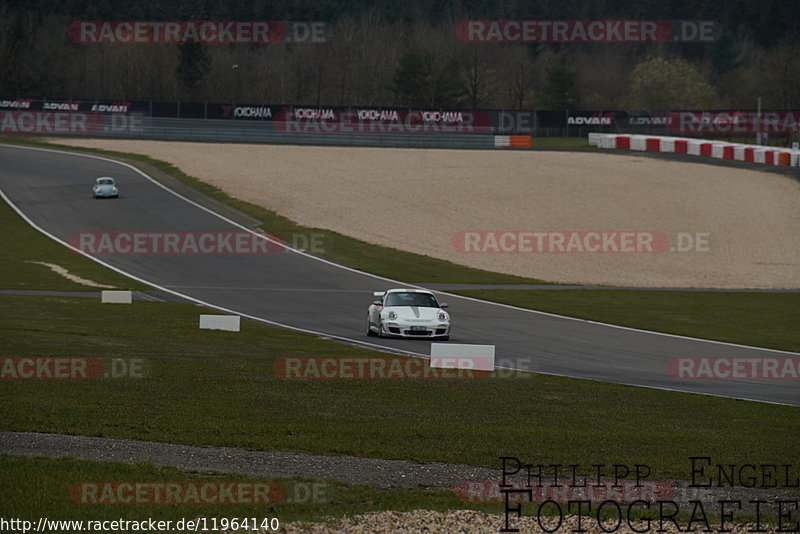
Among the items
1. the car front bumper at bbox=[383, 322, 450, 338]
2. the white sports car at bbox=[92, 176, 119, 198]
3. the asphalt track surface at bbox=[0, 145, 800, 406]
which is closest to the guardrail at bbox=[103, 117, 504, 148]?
the asphalt track surface at bbox=[0, 145, 800, 406]

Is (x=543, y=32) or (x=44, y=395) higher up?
(x=543, y=32)

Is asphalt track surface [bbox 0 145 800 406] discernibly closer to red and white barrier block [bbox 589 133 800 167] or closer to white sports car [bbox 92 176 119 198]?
white sports car [bbox 92 176 119 198]

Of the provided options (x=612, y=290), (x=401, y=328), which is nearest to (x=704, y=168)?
(x=612, y=290)

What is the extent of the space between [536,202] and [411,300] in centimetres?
3138

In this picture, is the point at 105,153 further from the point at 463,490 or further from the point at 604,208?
the point at 463,490

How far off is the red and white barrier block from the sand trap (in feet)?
13.1

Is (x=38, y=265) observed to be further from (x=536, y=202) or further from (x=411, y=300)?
(x=536, y=202)

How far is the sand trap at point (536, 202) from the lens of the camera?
141 feet

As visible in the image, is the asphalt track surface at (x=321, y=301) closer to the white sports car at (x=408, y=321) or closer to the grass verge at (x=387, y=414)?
the white sports car at (x=408, y=321)

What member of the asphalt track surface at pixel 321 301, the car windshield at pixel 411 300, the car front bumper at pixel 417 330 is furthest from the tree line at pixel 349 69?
the car front bumper at pixel 417 330

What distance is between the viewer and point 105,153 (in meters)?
75.2

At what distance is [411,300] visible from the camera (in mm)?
26516

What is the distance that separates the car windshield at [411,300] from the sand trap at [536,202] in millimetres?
14121

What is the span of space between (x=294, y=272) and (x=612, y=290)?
1233 centimetres
